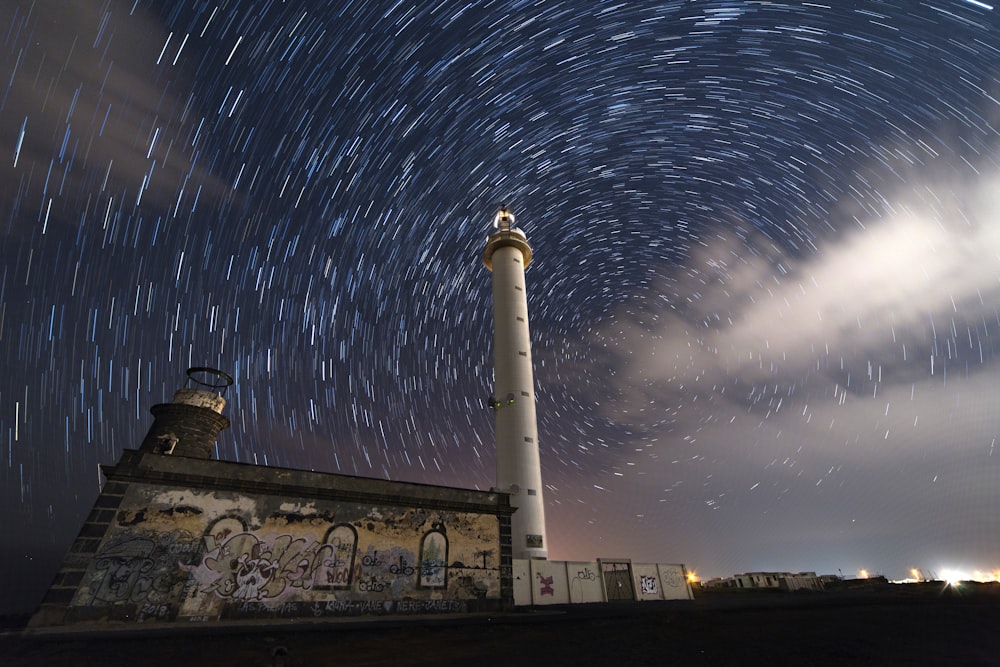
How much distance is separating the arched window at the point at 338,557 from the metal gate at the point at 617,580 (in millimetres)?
15690

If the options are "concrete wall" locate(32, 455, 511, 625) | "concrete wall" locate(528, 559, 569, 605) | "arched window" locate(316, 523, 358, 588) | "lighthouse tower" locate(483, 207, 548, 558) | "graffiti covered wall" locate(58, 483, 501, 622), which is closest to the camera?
"concrete wall" locate(32, 455, 511, 625)

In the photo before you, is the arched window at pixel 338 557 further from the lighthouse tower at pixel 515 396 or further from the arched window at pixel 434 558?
the lighthouse tower at pixel 515 396

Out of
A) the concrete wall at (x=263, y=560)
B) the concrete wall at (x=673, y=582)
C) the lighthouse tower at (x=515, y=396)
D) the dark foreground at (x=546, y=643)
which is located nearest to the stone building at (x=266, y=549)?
the concrete wall at (x=263, y=560)

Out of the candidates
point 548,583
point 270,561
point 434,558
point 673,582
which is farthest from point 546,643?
point 673,582

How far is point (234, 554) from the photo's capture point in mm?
15430

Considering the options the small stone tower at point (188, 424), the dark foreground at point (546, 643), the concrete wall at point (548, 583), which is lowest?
the dark foreground at point (546, 643)

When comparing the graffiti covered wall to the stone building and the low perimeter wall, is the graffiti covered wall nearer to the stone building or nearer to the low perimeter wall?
the stone building

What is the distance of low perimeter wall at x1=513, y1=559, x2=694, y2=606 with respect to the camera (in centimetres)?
2270

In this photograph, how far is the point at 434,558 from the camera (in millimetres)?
18719

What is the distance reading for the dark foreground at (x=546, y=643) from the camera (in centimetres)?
886

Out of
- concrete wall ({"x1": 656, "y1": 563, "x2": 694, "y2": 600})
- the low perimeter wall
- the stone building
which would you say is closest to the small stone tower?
the stone building

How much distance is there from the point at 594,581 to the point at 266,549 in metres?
18.1

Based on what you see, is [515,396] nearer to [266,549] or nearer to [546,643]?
[266,549]

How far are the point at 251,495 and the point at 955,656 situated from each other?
20633 millimetres
